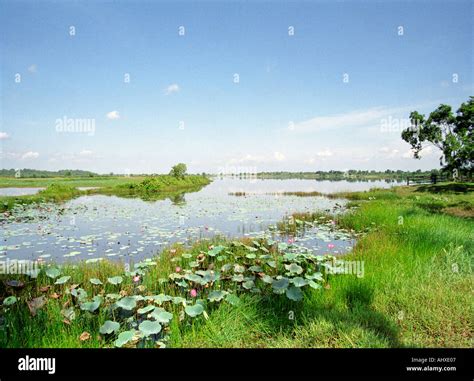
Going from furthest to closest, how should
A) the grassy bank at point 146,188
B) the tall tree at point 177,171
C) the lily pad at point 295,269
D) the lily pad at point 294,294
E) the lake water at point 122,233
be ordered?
the tall tree at point 177,171, the grassy bank at point 146,188, the lake water at point 122,233, the lily pad at point 295,269, the lily pad at point 294,294

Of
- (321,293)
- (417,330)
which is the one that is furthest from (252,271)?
(417,330)

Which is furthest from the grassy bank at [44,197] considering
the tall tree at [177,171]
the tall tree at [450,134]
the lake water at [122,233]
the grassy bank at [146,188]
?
the tall tree at [450,134]

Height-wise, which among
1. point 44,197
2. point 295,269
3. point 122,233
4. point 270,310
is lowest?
point 122,233

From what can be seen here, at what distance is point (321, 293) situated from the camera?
126 inches

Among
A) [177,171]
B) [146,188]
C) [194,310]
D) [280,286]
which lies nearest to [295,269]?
[280,286]

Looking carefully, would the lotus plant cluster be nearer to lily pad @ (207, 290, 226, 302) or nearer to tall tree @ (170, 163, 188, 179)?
lily pad @ (207, 290, 226, 302)

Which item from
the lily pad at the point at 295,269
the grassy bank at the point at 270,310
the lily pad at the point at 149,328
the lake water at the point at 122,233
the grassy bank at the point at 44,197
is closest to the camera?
the lily pad at the point at 149,328

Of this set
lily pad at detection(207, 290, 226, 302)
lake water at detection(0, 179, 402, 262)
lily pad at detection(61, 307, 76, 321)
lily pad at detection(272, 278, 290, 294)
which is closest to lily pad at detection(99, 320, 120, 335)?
lily pad at detection(61, 307, 76, 321)

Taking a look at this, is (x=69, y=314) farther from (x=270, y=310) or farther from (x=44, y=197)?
(x=44, y=197)

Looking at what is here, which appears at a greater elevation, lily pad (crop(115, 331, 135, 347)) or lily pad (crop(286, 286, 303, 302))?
lily pad (crop(286, 286, 303, 302))

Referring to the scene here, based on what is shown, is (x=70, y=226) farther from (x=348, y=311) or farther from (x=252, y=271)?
(x=348, y=311)

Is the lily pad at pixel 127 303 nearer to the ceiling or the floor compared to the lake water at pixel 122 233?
nearer to the ceiling

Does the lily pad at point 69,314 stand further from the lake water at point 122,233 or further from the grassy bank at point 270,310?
the lake water at point 122,233
